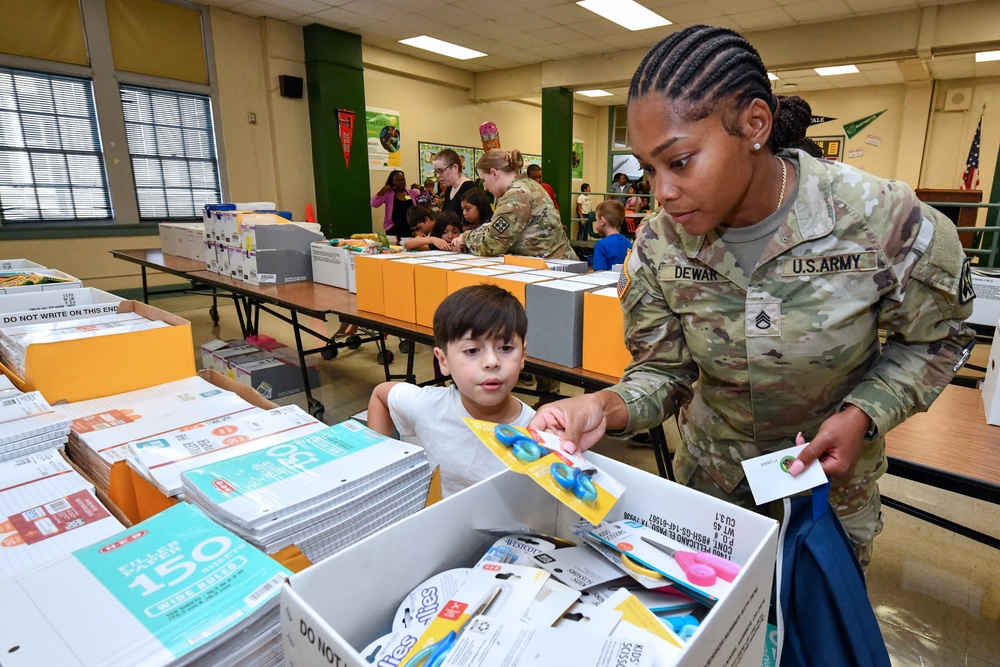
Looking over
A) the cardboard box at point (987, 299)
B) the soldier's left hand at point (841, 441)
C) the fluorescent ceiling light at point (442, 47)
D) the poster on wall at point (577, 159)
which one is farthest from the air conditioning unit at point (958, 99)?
the soldier's left hand at point (841, 441)

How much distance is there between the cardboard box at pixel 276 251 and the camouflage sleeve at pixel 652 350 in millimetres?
2846

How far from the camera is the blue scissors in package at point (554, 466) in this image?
0.60 m

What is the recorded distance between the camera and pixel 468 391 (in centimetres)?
124

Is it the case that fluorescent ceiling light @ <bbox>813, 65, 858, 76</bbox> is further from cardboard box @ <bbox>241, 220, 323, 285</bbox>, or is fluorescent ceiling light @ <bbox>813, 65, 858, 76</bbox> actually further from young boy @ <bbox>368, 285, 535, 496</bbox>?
young boy @ <bbox>368, 285, 535, 496</bbox>

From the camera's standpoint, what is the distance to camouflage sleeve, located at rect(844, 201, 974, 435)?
0.83 meters

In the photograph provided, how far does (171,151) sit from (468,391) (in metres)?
6.70

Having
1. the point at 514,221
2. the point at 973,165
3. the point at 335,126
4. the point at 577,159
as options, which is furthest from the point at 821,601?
the point at 577,159

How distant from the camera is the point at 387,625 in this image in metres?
0.56

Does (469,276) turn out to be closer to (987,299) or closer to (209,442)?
(209,442)

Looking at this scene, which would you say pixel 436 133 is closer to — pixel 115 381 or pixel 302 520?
pixel 115 381

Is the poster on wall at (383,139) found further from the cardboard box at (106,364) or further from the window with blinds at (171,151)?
the cardboard box at (106,364)

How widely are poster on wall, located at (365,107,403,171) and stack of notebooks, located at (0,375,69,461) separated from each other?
7.48 metres

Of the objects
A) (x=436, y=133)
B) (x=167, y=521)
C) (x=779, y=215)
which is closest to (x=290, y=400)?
(x=167, y=521)

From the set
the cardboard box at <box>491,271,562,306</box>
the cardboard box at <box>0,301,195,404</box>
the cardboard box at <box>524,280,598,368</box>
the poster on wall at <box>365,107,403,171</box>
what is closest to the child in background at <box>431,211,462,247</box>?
the cardboard box at <box>491,271,562,306</box>
